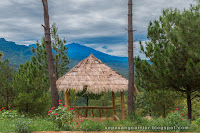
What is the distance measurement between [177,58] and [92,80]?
4554mm

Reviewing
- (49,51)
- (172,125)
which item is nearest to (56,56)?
(49,51)

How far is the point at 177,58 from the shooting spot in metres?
9.43

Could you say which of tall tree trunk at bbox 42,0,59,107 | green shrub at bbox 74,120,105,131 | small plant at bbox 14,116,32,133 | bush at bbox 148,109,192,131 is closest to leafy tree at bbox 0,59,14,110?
tall tree trunk at bbox 42,0,59,107

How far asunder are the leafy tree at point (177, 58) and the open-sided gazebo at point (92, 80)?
208 cm

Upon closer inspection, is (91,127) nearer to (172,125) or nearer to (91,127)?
(91,127)

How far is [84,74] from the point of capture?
9.86 meters

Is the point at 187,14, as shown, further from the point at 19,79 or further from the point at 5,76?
the point at 5,76

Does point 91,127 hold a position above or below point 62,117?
below

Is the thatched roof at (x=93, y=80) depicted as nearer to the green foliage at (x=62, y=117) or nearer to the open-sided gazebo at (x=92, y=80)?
the open-sided gazebo at (x=92, y=80)

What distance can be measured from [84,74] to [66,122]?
4014 mm

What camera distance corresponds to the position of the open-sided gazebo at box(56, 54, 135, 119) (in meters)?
9.01

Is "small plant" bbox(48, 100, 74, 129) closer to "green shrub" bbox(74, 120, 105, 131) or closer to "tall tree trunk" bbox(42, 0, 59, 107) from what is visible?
"green shrub" bbox(74, 120, 105, 131)

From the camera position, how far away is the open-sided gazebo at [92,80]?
901 centimetres

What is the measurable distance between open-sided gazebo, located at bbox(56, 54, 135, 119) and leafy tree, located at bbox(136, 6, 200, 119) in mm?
2078
